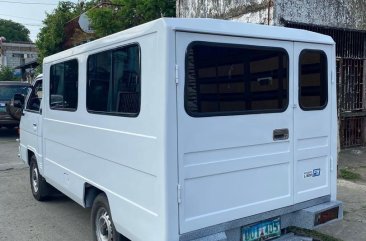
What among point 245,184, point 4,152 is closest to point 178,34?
point 245,184

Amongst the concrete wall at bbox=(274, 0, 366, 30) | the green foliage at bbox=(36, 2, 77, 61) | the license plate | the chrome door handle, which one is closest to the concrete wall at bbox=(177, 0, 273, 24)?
the concrete wall at bbox=(274, 0, 366, 30)

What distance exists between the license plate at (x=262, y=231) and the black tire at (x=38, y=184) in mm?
3783

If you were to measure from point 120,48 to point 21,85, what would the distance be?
483 inches

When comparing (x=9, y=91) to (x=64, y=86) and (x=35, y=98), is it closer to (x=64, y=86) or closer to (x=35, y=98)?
(x=35, y=98)

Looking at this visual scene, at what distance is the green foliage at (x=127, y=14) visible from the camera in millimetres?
14141

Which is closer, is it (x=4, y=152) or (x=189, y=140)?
(x=189, y=140)

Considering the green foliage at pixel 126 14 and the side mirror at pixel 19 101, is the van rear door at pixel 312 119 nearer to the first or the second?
the side mirror at pixel 19 101

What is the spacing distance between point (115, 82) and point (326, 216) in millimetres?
2341

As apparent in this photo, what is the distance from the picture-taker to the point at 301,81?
3.89 metres

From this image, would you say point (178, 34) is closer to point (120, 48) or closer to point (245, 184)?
point (120, 48)

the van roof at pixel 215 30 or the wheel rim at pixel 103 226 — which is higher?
the van roof at pixel 215 30

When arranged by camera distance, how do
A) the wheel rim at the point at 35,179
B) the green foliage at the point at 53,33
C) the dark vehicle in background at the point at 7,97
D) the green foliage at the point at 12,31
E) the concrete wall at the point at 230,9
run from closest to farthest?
the wheel rim at the point at 35,179
the concrete wall at the point at 230,9
the dark vehicle in background at the point at 7,97
the green foliage at the point at 53,33
the green foliage at the point at 12,31

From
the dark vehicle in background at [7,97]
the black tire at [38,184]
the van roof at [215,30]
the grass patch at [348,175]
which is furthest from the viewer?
the dark vehicle in background at [7,97]

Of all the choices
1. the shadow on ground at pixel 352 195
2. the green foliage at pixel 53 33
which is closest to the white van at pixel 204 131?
the shadow on ground at pixel 352 195
